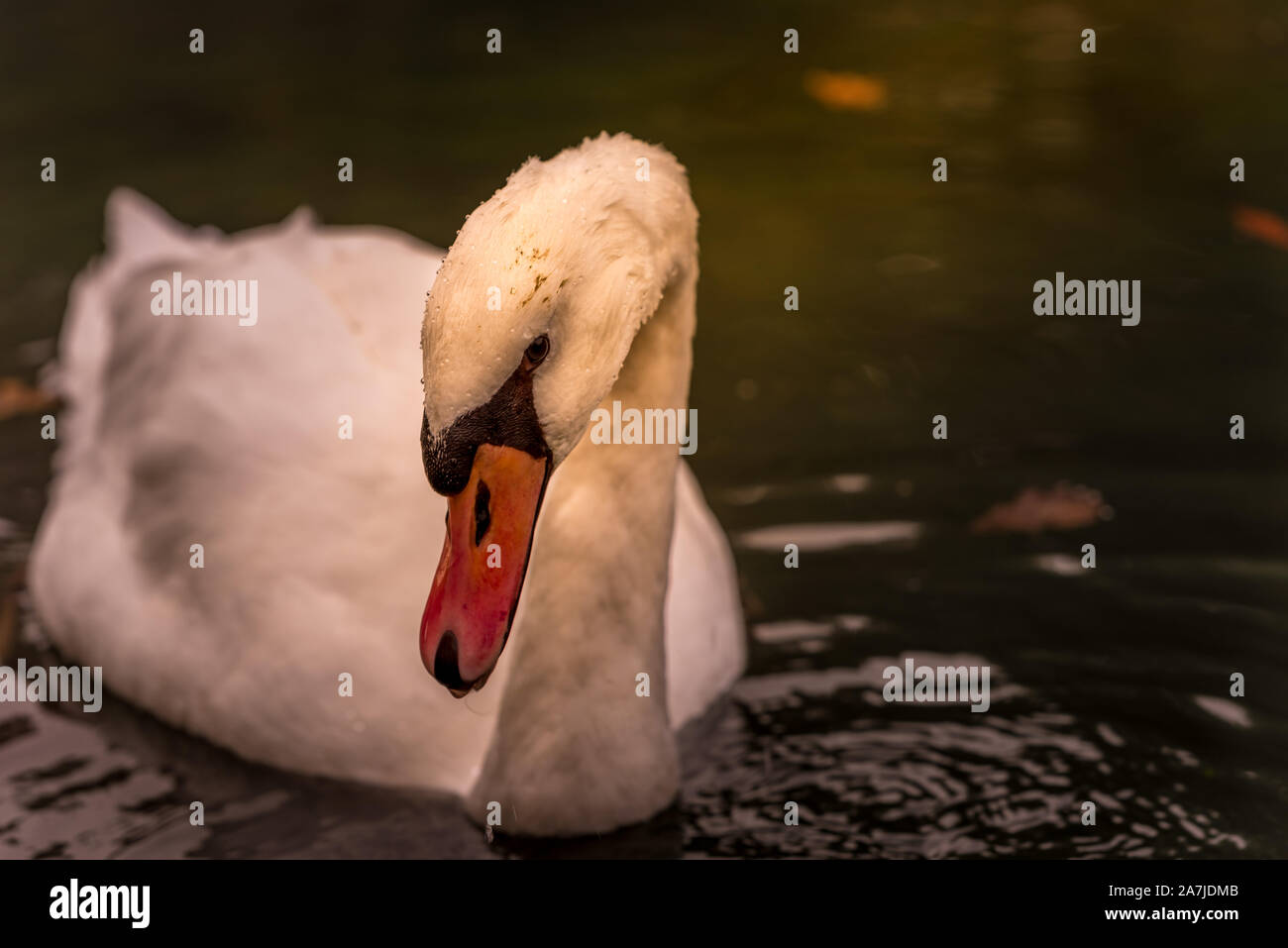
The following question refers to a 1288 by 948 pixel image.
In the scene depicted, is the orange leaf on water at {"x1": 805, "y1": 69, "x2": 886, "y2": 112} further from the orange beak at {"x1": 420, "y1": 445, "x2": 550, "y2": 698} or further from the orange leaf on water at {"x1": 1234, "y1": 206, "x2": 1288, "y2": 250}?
the orange beak at {"x1": 420, "y1": 445, "x2": 550, "y2": 698}

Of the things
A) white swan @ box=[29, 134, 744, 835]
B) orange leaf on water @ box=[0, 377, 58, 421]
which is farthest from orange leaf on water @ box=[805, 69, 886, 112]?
orange leaf on water @ box=[0, 377, 58, 421]

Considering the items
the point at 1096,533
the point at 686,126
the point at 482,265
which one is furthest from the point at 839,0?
the point at 482,265

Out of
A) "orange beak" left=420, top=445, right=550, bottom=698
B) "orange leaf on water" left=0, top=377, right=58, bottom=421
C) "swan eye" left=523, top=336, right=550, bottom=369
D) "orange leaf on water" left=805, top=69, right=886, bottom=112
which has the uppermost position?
"orange leaf on water" left=805, top=69, right=886, bottom=112

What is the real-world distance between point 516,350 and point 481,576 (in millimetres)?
455

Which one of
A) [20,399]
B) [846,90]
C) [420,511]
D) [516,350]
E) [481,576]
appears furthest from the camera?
[846,90]

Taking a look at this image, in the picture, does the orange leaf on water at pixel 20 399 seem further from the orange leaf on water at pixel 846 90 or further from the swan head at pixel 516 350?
the orange leaf on water at pixel 846 90

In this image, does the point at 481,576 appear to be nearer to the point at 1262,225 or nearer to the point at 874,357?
the point at 874,357

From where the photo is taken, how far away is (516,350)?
3250mm

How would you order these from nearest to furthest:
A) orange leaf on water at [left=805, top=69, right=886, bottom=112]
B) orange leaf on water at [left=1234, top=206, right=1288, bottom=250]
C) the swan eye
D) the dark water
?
the swan eye, the dark water, orange leaf on water at [left=1234, top=206, right=1288, bottom=250], orange leaf on water at [left=805, top=69, right=886, bottom=112]

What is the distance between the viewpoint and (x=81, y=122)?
9.11 m

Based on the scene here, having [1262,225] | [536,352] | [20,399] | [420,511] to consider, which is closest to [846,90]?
[1262,225]

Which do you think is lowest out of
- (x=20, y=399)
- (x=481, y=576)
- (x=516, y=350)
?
(x=481, y=576)

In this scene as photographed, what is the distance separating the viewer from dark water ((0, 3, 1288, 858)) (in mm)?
4504

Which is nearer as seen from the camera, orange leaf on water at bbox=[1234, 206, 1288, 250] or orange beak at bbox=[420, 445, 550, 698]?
orange beak at bbox=[420, 445, 550, 698]
